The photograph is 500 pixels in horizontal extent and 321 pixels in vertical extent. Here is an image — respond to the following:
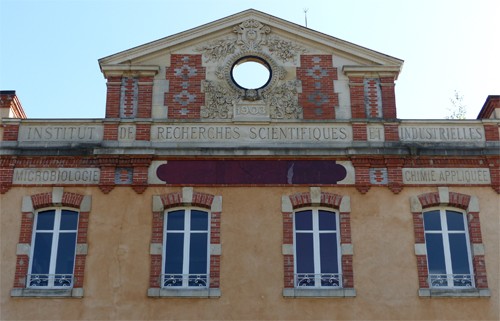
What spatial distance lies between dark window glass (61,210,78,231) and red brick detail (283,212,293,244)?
5.12m

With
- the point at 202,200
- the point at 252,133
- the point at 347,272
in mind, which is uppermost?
the point at 252,133

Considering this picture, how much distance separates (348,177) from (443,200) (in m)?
2.39

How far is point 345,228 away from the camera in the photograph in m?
17.2

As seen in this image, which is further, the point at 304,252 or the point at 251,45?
the point at 251,45

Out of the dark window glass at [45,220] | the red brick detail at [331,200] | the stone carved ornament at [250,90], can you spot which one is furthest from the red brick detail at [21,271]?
the red brick detail at [331,200]

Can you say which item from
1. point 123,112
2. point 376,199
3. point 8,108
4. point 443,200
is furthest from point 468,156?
point 8,108

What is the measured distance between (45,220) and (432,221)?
9.58m

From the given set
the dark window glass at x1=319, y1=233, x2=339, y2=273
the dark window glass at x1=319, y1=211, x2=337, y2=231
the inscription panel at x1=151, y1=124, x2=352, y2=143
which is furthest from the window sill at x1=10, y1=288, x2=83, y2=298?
the dark window glass at x1=319, y1=211, x2=337, y2=231

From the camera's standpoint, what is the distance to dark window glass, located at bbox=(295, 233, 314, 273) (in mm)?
17047

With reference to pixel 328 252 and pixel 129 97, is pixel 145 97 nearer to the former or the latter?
pixel 129 97

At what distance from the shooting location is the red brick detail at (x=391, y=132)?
18.2 meters

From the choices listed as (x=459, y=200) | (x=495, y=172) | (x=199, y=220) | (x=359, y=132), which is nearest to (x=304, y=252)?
(x=199, y=220)

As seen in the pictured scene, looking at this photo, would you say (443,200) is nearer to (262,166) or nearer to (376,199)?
(376,199)

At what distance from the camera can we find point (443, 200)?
57.5ft
